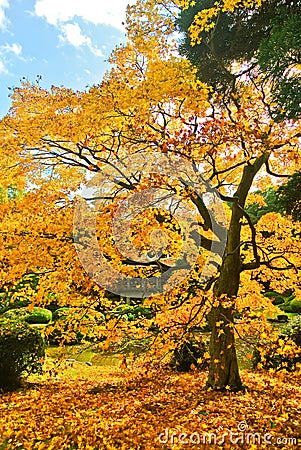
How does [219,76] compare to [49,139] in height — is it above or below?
above

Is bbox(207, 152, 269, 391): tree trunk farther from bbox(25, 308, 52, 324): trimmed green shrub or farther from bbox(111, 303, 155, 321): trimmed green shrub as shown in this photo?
bbox(25, 308, 52, 324): trimmed green shrub

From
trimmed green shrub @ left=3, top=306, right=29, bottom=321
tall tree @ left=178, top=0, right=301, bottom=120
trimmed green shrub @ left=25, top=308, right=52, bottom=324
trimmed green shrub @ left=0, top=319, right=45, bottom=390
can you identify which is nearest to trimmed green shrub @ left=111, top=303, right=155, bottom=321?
trimmed green shrub @ left=0, top=319, right=45, bottom=390

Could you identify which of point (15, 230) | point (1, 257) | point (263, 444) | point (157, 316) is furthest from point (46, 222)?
point (263, 444)

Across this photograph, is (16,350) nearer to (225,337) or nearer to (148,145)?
(225,337)

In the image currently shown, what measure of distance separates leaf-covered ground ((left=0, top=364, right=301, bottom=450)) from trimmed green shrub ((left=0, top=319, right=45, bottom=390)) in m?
0.32

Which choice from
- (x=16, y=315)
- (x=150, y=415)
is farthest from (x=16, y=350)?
(x=150, y=415)

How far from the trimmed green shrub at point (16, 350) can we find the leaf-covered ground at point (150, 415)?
0.32 m

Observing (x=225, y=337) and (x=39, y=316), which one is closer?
(x=225, y=337)

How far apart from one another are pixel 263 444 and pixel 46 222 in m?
3.62

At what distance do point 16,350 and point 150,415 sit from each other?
279 centimetres

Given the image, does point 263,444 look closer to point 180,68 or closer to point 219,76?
point 180,68

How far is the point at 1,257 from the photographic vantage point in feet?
15.6

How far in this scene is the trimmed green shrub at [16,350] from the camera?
6.05 metres

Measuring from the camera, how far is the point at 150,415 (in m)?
4.63
